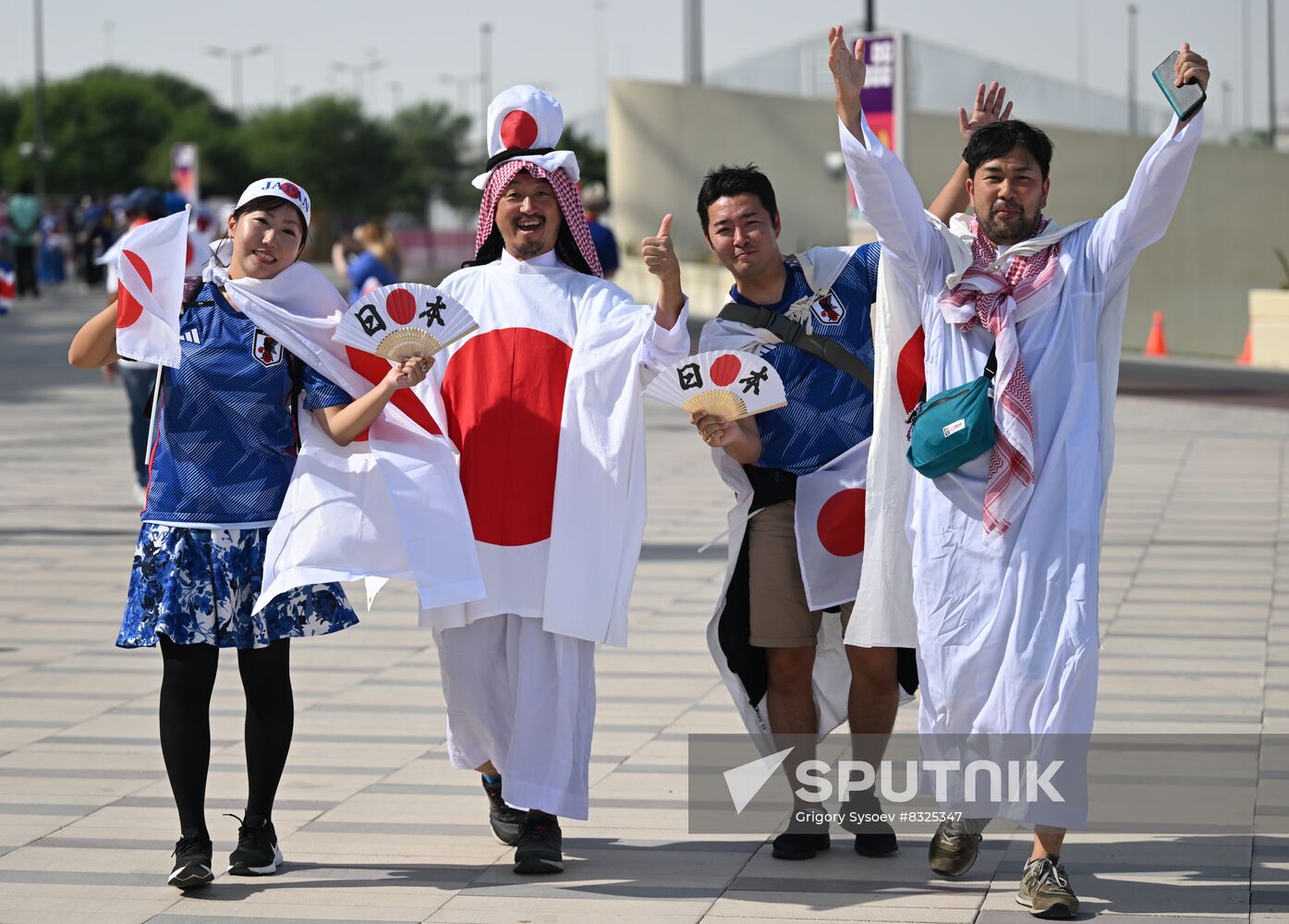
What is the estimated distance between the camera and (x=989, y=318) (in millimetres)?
4664

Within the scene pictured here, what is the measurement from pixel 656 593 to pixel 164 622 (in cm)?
458

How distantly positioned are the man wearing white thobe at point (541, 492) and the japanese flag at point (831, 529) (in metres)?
0.45

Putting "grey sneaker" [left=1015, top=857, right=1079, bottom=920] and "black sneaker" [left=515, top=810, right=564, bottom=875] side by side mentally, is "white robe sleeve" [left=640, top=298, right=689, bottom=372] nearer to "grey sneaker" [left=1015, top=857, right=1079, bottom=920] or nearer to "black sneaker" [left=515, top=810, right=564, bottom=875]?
"black sneaker" [left=515, top=810, right=564, bottom=875]

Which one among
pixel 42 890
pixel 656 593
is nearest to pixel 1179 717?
pixel 656 593

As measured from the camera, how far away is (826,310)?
16.8 ft

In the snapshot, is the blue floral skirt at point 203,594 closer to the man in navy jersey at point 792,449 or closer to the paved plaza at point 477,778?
the paved plaza at point 477,778

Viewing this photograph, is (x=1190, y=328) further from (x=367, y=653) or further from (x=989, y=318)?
(x=989, y=318)

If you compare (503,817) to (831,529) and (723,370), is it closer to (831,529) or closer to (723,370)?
(831,529)

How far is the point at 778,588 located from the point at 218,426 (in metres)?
1.55

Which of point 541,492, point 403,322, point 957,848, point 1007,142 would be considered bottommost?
point 957,848

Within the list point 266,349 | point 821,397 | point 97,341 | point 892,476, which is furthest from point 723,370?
point 97,341

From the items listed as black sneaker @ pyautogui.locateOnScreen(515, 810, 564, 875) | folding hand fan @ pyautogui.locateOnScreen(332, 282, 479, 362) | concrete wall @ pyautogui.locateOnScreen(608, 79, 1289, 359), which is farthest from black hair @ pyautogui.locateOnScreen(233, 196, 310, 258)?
concrete wall @ pyautogui.locateOnScreen(608, 79, 1289, 359)

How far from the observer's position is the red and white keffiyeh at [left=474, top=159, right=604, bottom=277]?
16.7 feet

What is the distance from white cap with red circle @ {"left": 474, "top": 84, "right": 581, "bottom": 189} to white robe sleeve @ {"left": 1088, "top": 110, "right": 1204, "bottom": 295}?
4.72 ft
